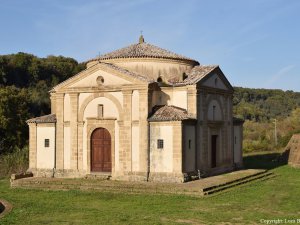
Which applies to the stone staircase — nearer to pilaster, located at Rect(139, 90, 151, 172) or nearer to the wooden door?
pilaster, located at Rect(139, 90, 151, 172)

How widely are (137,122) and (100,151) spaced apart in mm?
2734

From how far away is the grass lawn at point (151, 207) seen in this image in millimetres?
13789

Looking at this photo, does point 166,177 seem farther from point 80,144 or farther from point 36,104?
point 36,104

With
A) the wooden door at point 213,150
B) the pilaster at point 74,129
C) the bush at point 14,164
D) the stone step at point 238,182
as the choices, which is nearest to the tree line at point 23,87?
the bush at point 14,164

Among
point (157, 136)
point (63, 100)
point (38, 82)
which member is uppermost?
point (38, 82)

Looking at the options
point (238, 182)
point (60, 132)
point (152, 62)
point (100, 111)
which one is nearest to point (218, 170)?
point (238, 182)

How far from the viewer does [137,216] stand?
46.6 feet

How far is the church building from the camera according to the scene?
70.3 ft

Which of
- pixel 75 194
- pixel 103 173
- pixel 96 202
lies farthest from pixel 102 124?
pixel 96 202

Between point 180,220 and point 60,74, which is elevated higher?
point 60,74

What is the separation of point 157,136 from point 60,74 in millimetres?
45115

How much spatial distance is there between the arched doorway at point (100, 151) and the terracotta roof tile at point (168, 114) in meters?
2.85

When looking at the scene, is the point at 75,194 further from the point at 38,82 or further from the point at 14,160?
the point at 38,82

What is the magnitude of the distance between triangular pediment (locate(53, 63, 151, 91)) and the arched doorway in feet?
8.23
